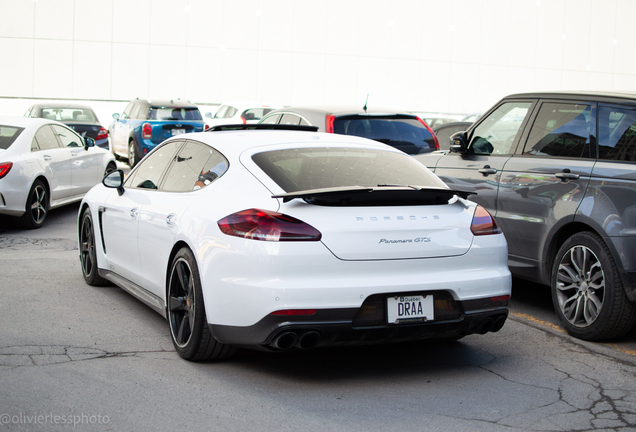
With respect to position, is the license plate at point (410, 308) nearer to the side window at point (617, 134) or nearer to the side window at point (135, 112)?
the side window at point (617, 134)

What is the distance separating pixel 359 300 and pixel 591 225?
2264 mm

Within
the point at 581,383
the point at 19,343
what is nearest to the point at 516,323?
the point at 581,383

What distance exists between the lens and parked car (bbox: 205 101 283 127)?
19.7 metres

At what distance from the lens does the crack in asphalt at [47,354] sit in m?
4.53

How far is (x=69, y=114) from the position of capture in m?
19.0

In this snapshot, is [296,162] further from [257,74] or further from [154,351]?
[257,74]

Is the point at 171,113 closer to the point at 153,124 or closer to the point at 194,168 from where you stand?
the point at 153,124

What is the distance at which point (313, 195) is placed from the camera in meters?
4.09

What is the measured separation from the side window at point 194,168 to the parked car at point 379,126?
428cm

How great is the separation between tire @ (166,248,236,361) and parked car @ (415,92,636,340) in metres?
2.79

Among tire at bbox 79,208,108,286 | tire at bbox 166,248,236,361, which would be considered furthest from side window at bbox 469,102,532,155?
tire at bbox 79,208,108,286

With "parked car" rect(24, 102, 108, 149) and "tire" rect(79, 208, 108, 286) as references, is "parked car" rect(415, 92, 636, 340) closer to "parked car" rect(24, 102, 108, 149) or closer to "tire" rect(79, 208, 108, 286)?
"tire" rect(79, 208, 108, 286)

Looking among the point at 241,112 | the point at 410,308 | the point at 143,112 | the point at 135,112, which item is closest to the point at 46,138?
the point at 143,112

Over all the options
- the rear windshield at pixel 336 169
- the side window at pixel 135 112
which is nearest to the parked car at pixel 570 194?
the rear windshield at pixel 336 169
